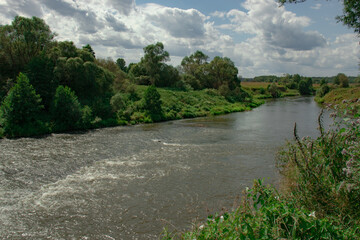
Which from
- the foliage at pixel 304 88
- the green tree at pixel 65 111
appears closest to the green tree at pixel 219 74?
the green tree at pixel 65 111

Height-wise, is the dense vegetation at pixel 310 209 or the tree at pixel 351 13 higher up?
the tree at pixel 351 13

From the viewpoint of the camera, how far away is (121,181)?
1480 centimetres

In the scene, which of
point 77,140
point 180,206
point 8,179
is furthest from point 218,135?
point 8,179

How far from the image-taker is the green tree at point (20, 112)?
25812 millimetres

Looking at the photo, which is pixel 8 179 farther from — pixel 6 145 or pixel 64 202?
pixel 6 145

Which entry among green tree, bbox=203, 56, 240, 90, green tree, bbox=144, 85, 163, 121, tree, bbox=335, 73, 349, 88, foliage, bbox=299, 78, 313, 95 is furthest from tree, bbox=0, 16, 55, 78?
foliage, bbox=299, 78, 313, 95

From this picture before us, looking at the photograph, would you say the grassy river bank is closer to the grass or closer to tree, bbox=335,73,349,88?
the grass

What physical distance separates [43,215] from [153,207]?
4.63m

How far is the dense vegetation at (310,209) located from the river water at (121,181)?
1415 millimetres

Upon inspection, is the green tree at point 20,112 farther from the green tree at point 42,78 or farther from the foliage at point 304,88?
the foliage at point 304,88

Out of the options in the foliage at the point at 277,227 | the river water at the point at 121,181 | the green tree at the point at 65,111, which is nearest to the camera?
the foliage at the point at 277,227

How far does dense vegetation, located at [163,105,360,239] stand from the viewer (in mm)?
4723

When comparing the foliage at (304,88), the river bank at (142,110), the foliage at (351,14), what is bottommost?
the river bank at (142,110)

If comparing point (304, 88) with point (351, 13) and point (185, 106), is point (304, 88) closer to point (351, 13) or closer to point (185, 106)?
point (185, 106)
